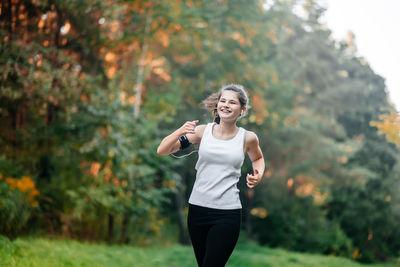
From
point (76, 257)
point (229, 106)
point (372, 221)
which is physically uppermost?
point (229, 106)

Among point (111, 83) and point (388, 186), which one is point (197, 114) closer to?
point (111, 83)

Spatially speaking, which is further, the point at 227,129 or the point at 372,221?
the point at 372,221

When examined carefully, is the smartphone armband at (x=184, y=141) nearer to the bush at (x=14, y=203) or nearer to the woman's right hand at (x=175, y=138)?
the woman's right hand at (x=175, y=138)

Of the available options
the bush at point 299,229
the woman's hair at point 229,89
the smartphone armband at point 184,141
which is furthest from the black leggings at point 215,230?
the bush at point 299,229

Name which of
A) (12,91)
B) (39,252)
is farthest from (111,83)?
(39,252)

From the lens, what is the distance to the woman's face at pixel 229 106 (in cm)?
316

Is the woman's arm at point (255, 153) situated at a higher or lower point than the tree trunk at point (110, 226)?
higher

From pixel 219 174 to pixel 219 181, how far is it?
0.18ft

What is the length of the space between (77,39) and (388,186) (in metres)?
12.4

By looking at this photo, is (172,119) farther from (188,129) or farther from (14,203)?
(188,129)

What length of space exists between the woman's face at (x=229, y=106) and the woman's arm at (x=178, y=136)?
0.23 metres

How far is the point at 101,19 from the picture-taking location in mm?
9570

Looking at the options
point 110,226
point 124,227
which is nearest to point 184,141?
point 110,226

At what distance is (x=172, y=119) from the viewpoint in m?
10.9
